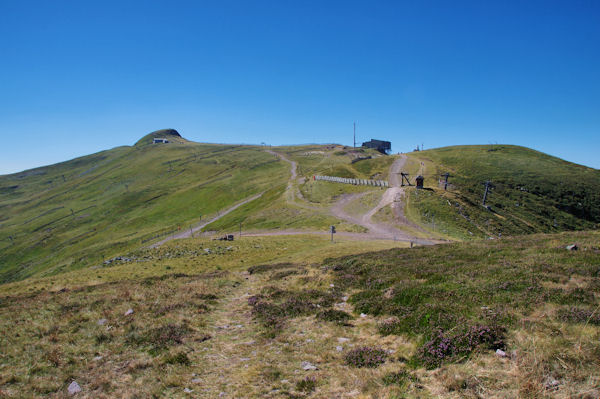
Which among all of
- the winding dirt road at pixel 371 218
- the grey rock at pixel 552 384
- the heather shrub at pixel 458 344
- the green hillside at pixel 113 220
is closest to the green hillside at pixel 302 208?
the green hillside at pixel 113 220

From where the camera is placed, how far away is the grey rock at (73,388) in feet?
30.4

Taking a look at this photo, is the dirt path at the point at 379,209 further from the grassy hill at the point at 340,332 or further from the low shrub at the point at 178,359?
the low shrub at the point at 178,359

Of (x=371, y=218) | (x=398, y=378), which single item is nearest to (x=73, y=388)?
(x=398, y=378)

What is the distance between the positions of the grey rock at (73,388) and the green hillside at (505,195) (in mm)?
57814

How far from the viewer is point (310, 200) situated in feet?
296

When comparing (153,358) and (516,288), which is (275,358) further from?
(516,288)

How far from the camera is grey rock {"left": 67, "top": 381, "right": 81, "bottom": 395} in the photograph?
9258mm

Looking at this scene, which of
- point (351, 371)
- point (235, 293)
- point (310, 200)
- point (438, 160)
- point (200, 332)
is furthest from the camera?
point (438, 160)

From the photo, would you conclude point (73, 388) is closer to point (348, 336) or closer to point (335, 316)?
point (348, 336)

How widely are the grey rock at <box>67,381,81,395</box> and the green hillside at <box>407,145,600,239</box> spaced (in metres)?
57.8

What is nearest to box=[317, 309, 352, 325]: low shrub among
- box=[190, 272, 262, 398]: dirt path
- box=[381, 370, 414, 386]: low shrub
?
box=[190, 272, 262, 398]: dirt path

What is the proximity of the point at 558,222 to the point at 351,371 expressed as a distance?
99.1 meters

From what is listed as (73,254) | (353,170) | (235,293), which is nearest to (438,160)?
(353,170)

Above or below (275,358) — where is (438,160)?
above
